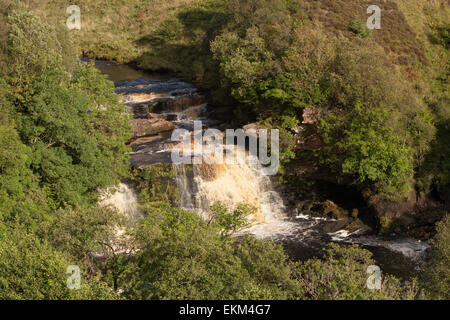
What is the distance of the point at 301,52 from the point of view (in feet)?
119

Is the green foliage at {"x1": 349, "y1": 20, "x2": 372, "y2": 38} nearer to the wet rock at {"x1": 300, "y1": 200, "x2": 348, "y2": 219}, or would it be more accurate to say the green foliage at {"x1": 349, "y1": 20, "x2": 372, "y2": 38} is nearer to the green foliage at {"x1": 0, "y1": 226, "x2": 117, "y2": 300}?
the wet rock at {"x1": 300, "y1": 200, "x2": 348, "y2": 219}

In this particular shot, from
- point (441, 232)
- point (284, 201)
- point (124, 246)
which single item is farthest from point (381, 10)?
point (124, 246)

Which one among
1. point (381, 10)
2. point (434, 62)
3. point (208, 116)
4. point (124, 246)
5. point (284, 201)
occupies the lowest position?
point (284, 201)

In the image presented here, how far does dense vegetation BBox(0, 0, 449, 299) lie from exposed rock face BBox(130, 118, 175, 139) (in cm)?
487

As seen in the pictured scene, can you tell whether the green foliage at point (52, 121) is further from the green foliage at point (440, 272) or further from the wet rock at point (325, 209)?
the green foliage at point (440, 272)

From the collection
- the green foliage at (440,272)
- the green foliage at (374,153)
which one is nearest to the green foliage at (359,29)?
the green foliage at (374,153)

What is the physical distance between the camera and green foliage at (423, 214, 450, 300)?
18.0m

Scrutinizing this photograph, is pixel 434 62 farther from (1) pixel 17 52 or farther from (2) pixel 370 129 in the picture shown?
(1) pixel 17 52

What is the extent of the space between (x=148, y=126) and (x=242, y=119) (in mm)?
7955

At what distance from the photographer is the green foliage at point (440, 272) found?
708 inches

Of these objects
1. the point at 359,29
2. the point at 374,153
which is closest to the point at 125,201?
the point at 374,153
